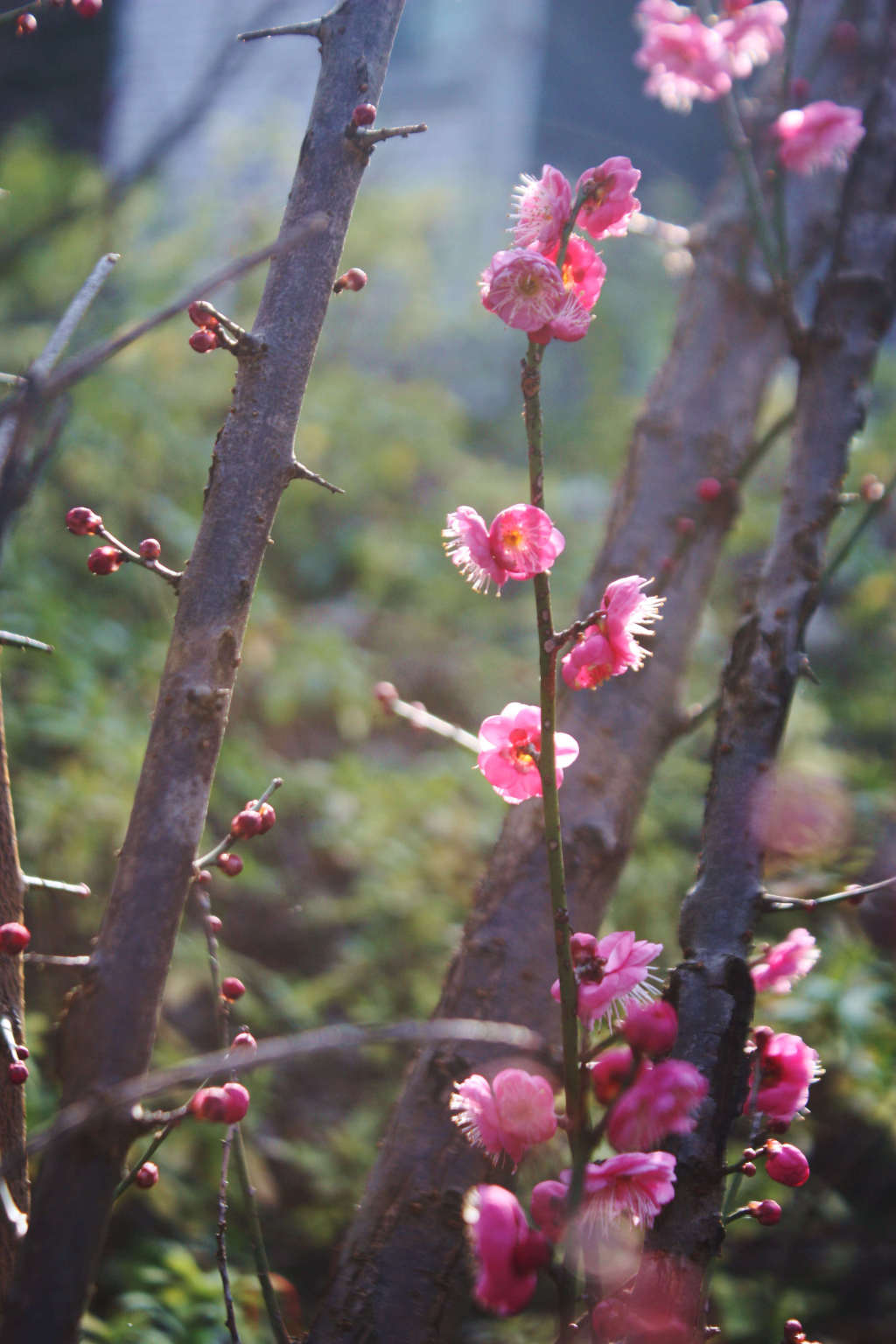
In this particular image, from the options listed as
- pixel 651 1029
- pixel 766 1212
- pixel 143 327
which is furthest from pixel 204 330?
pixel 766 1212

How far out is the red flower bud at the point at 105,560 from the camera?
2.68 feet

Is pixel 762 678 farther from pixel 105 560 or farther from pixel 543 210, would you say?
pixel 105 560

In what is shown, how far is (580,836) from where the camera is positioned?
53.1 inches

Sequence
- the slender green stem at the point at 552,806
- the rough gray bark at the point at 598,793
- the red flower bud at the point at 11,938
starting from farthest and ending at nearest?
1. the rough gray bark at the point at 598,793
2. the red flower bud at the point at 11,938
3. the slender green stem at the point at 552,806

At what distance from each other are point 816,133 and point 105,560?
1.23 m

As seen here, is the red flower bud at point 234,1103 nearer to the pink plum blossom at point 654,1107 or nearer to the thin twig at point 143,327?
the pink plum blossom at point 654,1107

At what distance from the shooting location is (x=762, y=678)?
→ 43.3 inches

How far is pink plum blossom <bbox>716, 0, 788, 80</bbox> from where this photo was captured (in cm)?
156

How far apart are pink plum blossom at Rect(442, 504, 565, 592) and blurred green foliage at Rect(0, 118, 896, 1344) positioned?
2.25 feet

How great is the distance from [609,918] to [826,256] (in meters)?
1.49

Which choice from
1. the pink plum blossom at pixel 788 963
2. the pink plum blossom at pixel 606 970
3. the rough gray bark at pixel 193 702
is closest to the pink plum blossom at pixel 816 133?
the rough gray bark at pixel 193 702

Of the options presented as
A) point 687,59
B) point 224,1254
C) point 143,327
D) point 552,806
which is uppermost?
point 687,59

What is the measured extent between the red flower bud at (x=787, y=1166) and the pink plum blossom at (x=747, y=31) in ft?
5.05

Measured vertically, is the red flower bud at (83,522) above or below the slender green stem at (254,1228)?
above
